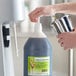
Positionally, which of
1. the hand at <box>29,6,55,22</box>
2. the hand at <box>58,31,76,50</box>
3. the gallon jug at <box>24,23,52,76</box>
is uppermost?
the hand at <box>29,6,55,22</box>

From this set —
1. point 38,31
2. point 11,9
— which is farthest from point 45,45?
point 11,9

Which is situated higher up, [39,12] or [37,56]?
[39,12]

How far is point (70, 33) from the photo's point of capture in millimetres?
625

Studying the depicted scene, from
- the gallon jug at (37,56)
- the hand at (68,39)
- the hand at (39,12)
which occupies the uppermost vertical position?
the hand at (39,12)

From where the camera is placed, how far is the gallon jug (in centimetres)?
62

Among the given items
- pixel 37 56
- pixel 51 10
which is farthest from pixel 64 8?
pixel 37 56

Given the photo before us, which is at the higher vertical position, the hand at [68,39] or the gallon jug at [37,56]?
the hand at [68,39]

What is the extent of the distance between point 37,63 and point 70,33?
0.47 ft

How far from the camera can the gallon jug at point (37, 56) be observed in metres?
0.62

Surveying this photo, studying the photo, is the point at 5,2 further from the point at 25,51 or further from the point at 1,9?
the point at 25,51

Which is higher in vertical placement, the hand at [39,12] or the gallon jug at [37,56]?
the hand at [39,12]

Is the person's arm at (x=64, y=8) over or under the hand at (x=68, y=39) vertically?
over

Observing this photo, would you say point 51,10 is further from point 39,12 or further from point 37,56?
point 37,56

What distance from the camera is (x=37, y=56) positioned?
0.62 metres
